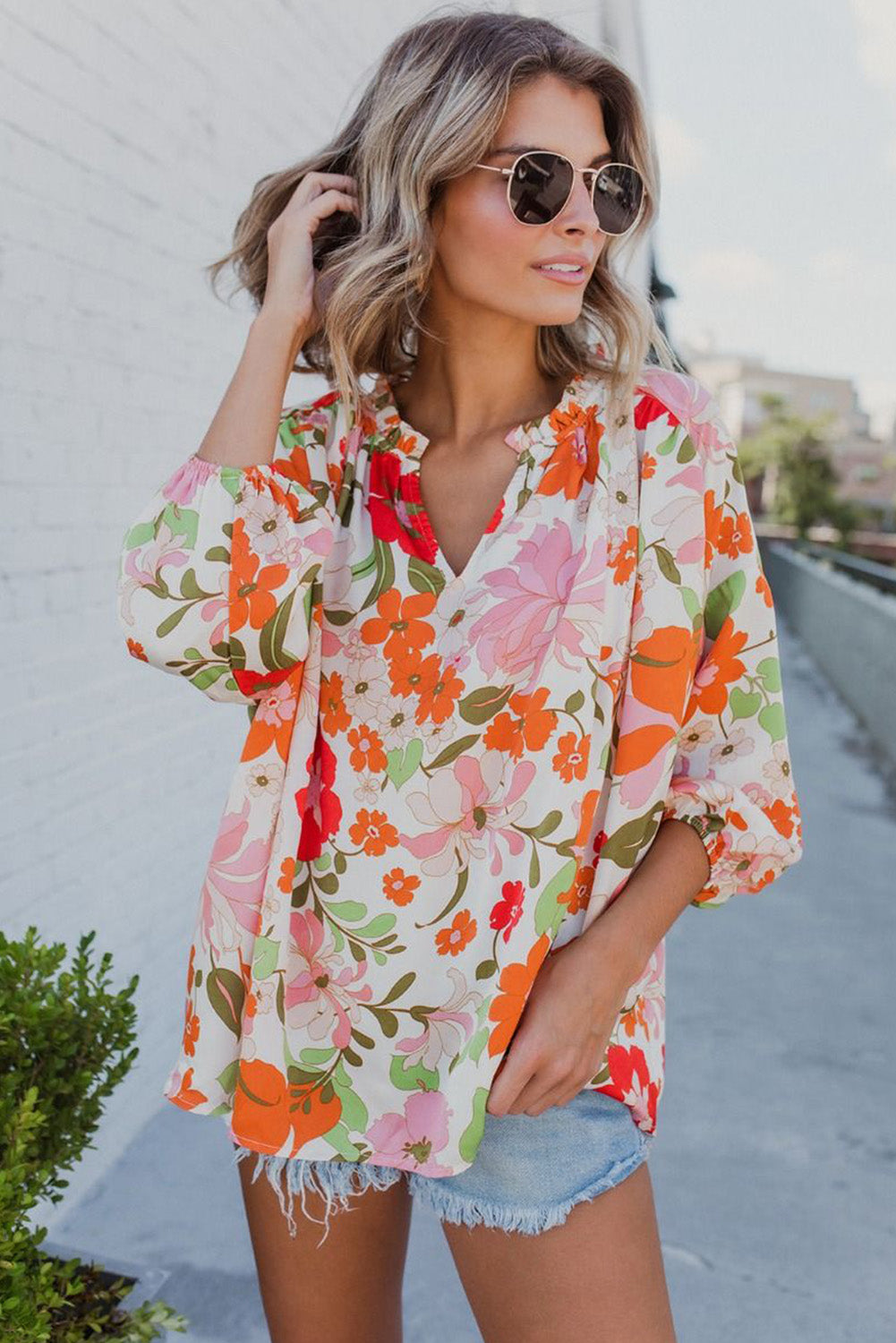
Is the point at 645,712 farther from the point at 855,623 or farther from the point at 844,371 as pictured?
the point at 844,371

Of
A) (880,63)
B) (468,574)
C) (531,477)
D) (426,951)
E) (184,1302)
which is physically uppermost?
(880,63)

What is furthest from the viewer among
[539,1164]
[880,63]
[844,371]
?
[844,371]

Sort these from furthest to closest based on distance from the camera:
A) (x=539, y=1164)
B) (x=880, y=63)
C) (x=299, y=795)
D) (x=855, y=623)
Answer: (x=880, y=63), (x=855, y=623), (x=299, y=795), (x=539, y=1164)

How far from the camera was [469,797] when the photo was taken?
1390 millimetres

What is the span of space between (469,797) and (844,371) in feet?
290

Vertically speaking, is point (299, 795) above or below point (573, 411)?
below

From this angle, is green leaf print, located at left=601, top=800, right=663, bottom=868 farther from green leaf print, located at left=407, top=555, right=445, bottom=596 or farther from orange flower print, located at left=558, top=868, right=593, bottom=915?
green leaf print, located at left=407, top=555, right=445, bottom=596

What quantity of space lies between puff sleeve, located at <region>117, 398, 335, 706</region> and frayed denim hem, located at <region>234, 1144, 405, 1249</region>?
576 millimetres

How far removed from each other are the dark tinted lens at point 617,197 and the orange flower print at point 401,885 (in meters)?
0.83

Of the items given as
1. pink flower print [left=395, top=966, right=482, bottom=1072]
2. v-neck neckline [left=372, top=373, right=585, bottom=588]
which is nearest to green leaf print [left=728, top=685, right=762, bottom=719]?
v-neck neckline [left=372, top=373, right=585, bottom=588]

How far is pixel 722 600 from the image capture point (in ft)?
4.76

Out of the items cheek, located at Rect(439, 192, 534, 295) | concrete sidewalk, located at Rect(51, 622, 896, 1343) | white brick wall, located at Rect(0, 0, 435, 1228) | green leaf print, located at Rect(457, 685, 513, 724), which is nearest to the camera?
green leaf print, located at Rect(457, 685, 513, 724)

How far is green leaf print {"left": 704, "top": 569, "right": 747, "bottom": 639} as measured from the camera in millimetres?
1439

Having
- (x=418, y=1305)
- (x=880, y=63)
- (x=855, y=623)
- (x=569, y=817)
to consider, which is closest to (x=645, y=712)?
(x=569, y=817)
